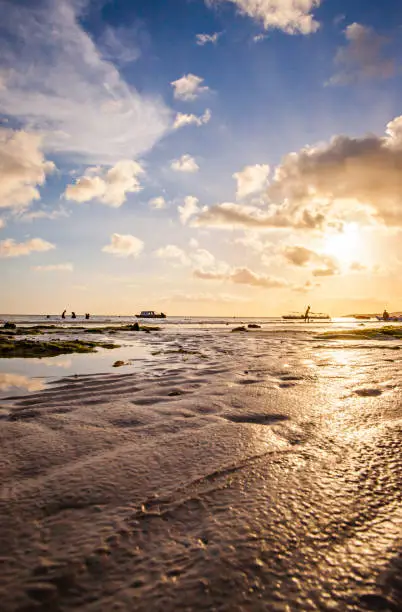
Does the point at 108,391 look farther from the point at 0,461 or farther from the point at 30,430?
the point at 0,461

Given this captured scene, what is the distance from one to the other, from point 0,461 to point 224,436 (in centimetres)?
254

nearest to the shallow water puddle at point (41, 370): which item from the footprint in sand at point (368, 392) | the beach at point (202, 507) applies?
the beach at point (202, 507)

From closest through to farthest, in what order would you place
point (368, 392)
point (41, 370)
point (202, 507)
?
point (202, 507), point (368, 392), point (41, 370)

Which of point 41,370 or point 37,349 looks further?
point 37,349

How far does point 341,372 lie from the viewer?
9.65 m

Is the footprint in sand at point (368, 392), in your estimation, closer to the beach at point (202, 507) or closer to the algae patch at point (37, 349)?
the beach at point (202, 507)

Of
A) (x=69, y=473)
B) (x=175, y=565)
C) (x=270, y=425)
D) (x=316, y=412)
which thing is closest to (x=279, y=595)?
(x=175, y=565)

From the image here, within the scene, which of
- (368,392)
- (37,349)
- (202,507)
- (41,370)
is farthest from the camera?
(37,349)

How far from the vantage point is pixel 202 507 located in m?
2.67

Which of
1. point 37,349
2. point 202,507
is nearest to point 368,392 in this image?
point 202,507

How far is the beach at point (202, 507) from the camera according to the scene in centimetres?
187

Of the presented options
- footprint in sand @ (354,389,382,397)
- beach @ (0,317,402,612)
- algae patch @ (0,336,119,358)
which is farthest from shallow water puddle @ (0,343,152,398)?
footprint in sand @ (354,389,382,397)

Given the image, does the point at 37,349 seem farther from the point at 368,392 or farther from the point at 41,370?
the point at 368,392

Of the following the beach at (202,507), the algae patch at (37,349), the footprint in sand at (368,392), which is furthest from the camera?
the algae patch at (37,349)
